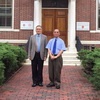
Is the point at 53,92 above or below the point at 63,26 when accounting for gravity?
below

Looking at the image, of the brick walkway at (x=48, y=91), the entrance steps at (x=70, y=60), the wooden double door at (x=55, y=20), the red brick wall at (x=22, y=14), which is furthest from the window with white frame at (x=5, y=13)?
the brick walkway at (x=48, y=91)

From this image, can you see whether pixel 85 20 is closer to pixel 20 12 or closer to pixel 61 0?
pixel 61 0

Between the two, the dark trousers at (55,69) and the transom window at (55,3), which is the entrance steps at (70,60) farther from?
the dark trousers at (55,69)

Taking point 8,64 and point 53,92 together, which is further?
point 8,64

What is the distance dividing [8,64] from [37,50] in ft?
5.96

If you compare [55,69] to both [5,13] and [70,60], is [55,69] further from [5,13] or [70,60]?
[5,13]

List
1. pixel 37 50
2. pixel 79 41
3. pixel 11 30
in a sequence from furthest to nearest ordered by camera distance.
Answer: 1. pixel 11 30
2. pixel 79 41
3. pixel 37 50

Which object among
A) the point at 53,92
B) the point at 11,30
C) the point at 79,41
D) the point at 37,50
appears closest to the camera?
the point at 53,92

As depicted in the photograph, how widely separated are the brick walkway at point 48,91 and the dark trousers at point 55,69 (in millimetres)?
319

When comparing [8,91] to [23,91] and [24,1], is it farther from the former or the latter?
[24,1]

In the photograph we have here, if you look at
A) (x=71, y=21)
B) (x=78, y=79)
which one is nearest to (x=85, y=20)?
(x=71, y=21)

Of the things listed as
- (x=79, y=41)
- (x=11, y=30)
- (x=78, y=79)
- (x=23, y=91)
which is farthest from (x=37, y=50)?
(x=11, y=30)

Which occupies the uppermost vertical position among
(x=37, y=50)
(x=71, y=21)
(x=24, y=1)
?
(x=24, y=1)

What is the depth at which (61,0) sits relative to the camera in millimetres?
20234
